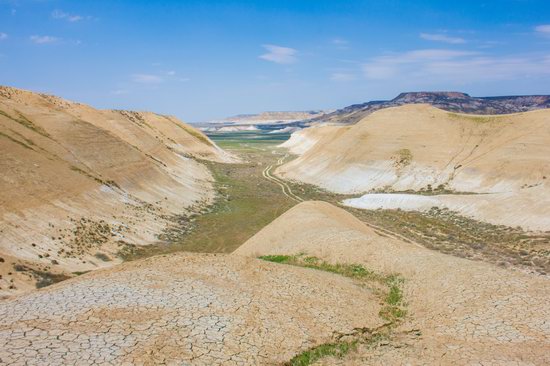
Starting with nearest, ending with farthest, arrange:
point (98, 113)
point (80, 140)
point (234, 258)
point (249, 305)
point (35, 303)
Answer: point (35, 303) < point (249, 305) < point (234, 258) < point (80, 140) < point (98, 113)

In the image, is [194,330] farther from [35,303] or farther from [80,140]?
[80,140]

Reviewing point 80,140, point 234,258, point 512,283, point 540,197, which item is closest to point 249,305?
point 234,258

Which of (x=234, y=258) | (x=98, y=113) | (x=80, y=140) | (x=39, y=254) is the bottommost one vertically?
(x=39, y=254)

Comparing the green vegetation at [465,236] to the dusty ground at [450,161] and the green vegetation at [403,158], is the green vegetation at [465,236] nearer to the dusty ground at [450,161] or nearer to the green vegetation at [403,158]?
the dusty ground at [450,161]

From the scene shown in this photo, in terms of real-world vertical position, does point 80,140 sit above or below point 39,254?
above

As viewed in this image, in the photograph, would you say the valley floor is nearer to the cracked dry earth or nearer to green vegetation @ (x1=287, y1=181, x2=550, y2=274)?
the cracked dry earth

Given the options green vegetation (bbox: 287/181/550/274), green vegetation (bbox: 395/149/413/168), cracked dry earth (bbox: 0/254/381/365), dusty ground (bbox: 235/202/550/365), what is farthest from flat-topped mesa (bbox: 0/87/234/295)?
green vegetation (bbox: 395/149/413/168)

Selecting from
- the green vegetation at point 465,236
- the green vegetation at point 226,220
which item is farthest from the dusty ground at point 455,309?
the green vegetation at point 226,220

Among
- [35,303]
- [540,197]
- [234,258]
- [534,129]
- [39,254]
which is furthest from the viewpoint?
[534,129]
